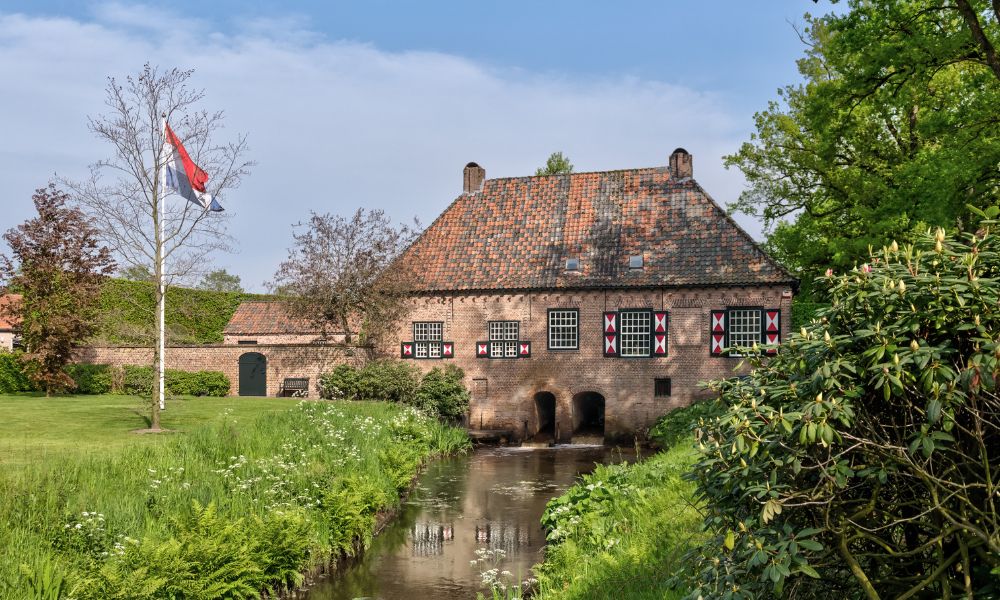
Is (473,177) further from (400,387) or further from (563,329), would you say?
(400,387)

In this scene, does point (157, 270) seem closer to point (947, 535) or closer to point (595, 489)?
point (595, 489)

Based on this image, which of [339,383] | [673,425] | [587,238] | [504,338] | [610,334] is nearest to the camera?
[673,425]

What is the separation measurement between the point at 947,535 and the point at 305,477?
996cm

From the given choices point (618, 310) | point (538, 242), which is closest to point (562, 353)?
point (618, 310)

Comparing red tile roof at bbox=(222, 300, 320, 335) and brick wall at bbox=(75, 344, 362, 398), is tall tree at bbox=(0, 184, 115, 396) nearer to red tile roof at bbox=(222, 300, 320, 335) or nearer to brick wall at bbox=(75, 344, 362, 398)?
brick wall at bbox=(75, 344, 362, 398)

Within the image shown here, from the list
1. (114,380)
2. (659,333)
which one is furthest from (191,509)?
(114,380)

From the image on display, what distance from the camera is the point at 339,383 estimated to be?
24.6 m

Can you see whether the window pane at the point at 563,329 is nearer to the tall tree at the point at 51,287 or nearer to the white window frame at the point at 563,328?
the white window frame at the point at 563,328

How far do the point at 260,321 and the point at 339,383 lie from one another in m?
11.1

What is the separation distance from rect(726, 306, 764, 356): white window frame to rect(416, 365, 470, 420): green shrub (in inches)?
329

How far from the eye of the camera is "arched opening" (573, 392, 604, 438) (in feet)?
82.5

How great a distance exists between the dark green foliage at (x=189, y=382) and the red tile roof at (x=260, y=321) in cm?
528

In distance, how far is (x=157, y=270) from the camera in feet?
56.3

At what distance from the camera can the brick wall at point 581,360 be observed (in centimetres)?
2350
